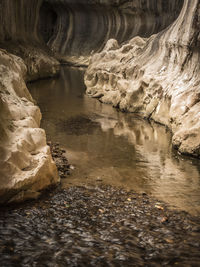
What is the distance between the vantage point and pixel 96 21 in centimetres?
3098

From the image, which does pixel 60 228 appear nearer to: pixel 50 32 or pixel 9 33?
pixel 9 33

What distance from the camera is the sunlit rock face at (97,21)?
27562 mm

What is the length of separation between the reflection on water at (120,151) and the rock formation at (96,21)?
1613cm

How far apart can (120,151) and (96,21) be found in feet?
81.1

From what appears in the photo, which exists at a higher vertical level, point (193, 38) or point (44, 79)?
point (193, 38)

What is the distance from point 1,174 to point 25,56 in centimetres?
1484

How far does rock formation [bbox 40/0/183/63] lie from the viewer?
2756 cm

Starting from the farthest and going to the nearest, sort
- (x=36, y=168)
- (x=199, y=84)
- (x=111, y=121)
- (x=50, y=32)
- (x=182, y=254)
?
1. (x=50, y=32)
2. (x=111, y=121)
3. (x=199, y=84)
4. (x=36, y=168)
5. (x=182, y=254)

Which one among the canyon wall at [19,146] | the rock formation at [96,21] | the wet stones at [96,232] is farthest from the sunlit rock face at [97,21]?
the wet stones at [96,232]

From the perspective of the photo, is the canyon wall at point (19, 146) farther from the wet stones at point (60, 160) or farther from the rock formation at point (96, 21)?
the rock formation at point (96, 21)

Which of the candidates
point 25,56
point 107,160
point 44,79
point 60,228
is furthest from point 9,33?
point 60,228

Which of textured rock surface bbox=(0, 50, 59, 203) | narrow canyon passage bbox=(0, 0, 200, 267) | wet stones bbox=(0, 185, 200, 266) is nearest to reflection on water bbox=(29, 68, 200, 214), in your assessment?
narrow canyon passage bbox=(0, 0, 200, 267)

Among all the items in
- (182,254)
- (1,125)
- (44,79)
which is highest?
(1,125)

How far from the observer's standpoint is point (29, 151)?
563 centimetres
